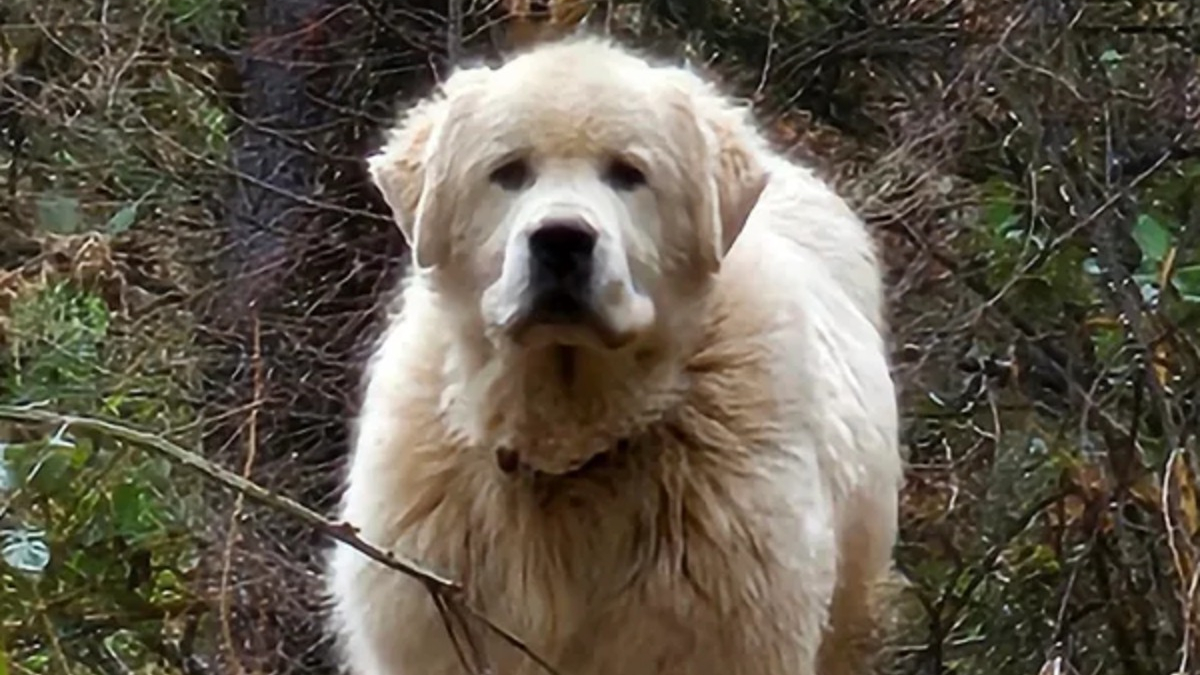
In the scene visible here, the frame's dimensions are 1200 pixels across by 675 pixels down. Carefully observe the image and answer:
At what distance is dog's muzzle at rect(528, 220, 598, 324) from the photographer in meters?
3.13

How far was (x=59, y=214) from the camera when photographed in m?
4.93

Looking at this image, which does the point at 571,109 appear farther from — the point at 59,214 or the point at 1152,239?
the point at 59,214

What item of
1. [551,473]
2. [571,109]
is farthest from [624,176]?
[551,473]

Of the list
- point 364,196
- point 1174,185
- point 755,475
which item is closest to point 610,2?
point 364,196

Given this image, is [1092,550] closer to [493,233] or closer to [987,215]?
[987,215]

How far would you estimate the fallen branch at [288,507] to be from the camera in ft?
7.75

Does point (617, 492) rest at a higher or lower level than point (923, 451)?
higher

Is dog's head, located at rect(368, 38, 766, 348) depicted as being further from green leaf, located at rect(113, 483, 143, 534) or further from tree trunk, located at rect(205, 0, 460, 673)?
tree trunk, located at rect(205, 0, 460, 673)

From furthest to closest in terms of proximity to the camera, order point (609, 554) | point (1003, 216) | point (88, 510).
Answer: point (1003, 216)
point (88, 510)
point (609, 554)

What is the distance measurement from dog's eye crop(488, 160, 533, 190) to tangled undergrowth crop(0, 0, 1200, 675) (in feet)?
3.45

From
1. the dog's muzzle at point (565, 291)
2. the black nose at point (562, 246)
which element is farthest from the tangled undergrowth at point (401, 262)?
the black nose at point (562, 246)

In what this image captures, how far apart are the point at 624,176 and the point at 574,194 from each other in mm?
143

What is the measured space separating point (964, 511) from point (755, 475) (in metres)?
1.36

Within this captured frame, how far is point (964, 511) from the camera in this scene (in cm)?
472
